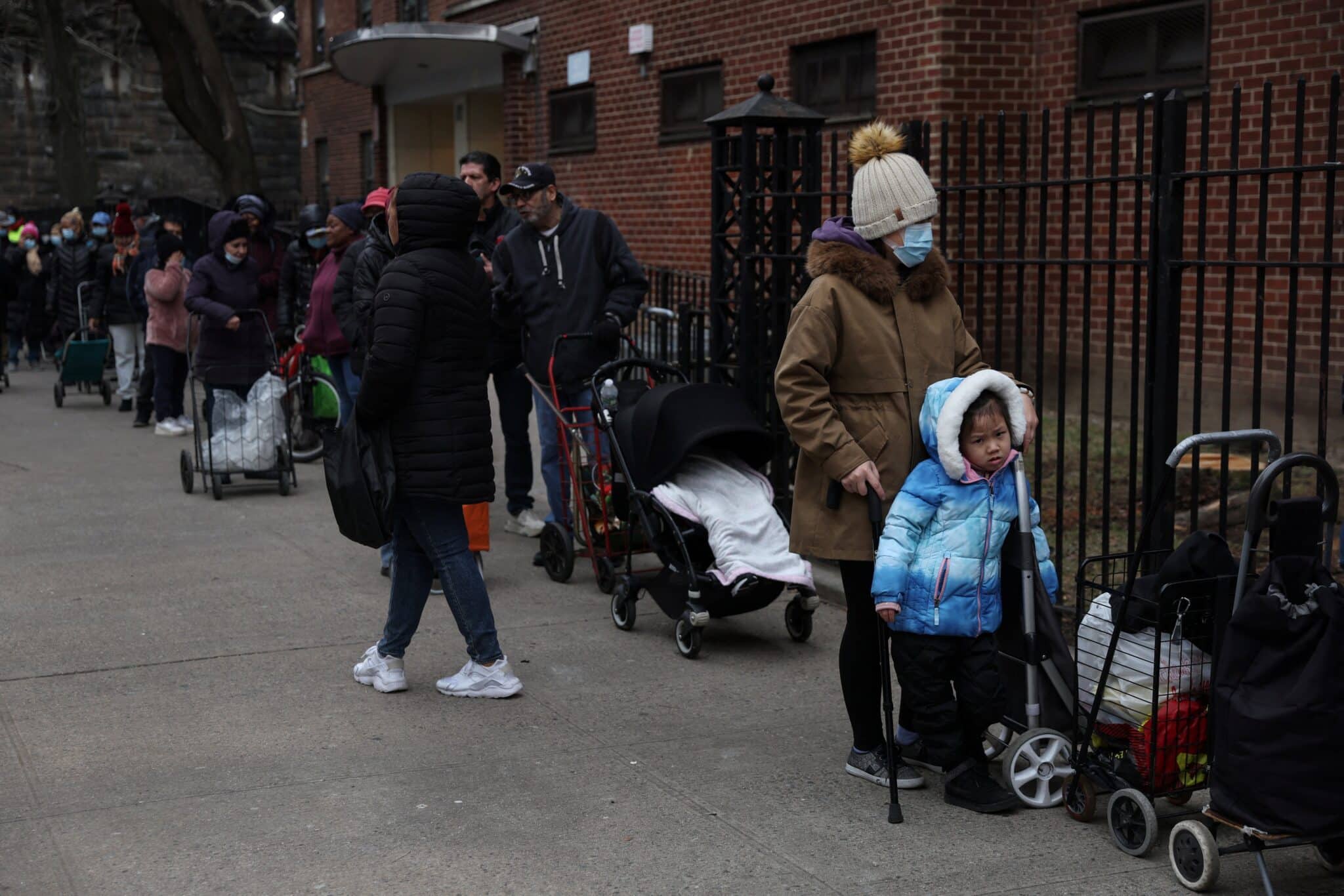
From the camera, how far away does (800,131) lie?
838 centimetres

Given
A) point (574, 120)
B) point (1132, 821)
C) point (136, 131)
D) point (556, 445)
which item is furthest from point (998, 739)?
point (136, 131)

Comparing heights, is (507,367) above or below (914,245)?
below

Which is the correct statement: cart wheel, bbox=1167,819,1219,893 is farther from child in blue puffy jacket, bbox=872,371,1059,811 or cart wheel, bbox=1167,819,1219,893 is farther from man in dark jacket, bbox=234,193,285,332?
man in dark jacket, bbox=234,193,285,332

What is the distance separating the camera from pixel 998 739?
485cm

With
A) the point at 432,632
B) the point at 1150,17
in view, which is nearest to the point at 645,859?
the point at 432,632

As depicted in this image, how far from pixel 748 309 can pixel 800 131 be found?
1.14m

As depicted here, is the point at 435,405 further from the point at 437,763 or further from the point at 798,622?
the point at 798,622

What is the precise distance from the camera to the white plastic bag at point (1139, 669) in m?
4.21

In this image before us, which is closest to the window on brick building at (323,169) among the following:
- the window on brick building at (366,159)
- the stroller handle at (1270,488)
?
the window on brick building at (366,159)

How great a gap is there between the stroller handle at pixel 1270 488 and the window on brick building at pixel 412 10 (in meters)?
20.8

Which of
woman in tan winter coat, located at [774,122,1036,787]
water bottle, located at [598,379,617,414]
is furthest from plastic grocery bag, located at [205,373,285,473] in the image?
woman in tan winter coat, located at [774,122,1036,787]

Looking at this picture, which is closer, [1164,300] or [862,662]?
[862,662]

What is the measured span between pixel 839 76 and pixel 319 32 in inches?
686

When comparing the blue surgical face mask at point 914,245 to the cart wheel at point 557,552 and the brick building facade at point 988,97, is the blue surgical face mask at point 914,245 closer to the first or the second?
the brick building facade at point 988,97
